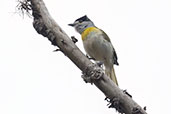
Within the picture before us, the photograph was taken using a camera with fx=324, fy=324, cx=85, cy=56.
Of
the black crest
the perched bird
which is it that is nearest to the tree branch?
the perched bird

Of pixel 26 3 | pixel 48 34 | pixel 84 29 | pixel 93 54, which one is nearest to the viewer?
pixel 48 34

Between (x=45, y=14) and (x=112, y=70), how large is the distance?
7.26 feet

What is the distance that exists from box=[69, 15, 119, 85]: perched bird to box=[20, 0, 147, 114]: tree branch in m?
1.63

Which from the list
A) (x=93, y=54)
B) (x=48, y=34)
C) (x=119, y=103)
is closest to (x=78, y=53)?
(x=48, y=34)

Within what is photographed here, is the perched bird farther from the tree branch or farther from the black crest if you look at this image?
the tree branch

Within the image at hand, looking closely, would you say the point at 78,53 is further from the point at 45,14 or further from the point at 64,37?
the point at 45,14

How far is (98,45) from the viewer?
5320 mm

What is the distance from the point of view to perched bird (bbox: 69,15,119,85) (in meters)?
5.30

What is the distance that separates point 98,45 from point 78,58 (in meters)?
1.79

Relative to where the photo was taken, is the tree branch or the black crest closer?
the tree branch

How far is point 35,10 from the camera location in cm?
374

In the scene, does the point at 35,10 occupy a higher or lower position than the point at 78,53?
higher

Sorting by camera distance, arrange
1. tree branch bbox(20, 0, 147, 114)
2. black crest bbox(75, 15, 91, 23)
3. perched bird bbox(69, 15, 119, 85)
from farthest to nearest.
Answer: black crest bbox(75, 15, 91, 23)
perched bird bbox(69, 15, 119, 85)
tree branch bbox(20, 0, 147, 114)

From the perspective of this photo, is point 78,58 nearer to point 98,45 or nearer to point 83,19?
point 98,45
